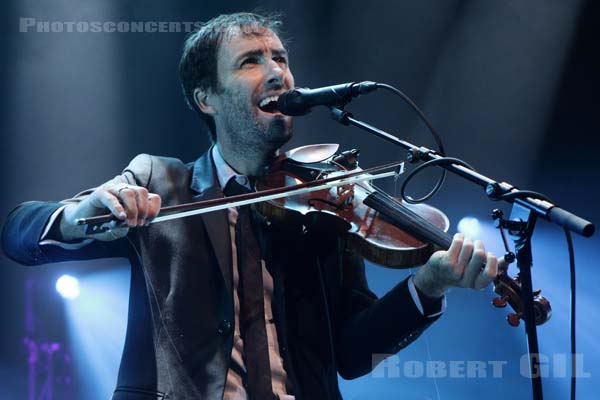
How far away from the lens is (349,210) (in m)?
2.14

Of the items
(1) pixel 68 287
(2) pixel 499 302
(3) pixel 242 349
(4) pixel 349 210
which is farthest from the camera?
(1) pixel 68 287

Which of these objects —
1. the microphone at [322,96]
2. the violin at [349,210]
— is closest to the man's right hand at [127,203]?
the violin at [349,210]

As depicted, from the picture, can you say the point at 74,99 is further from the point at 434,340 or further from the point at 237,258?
the point at 434,340

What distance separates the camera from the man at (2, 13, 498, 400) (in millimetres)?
1927

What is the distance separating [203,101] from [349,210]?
34.8 inches

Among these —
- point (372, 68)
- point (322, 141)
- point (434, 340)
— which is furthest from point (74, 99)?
point (434, 340)

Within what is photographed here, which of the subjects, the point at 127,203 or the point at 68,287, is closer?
the point at 127,203

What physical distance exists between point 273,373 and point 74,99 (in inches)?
86.4

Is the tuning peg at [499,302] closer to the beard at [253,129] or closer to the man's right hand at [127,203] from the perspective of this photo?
the man's right hand at [127,203]

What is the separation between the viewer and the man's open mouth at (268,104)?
7.90 ft

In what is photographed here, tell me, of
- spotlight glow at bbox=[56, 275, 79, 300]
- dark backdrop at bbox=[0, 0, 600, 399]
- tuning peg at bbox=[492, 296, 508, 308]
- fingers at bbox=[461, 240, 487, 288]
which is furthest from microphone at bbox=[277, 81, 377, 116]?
spotlight glow at bbox=[56, 275, 79, 300]

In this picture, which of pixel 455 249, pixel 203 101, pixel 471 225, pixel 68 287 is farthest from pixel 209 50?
pixel 471 225

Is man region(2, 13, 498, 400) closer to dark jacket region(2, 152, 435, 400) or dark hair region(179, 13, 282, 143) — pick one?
dark jacket region(2, 152, 435, 400)

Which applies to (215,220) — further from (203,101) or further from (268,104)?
(203,101)
